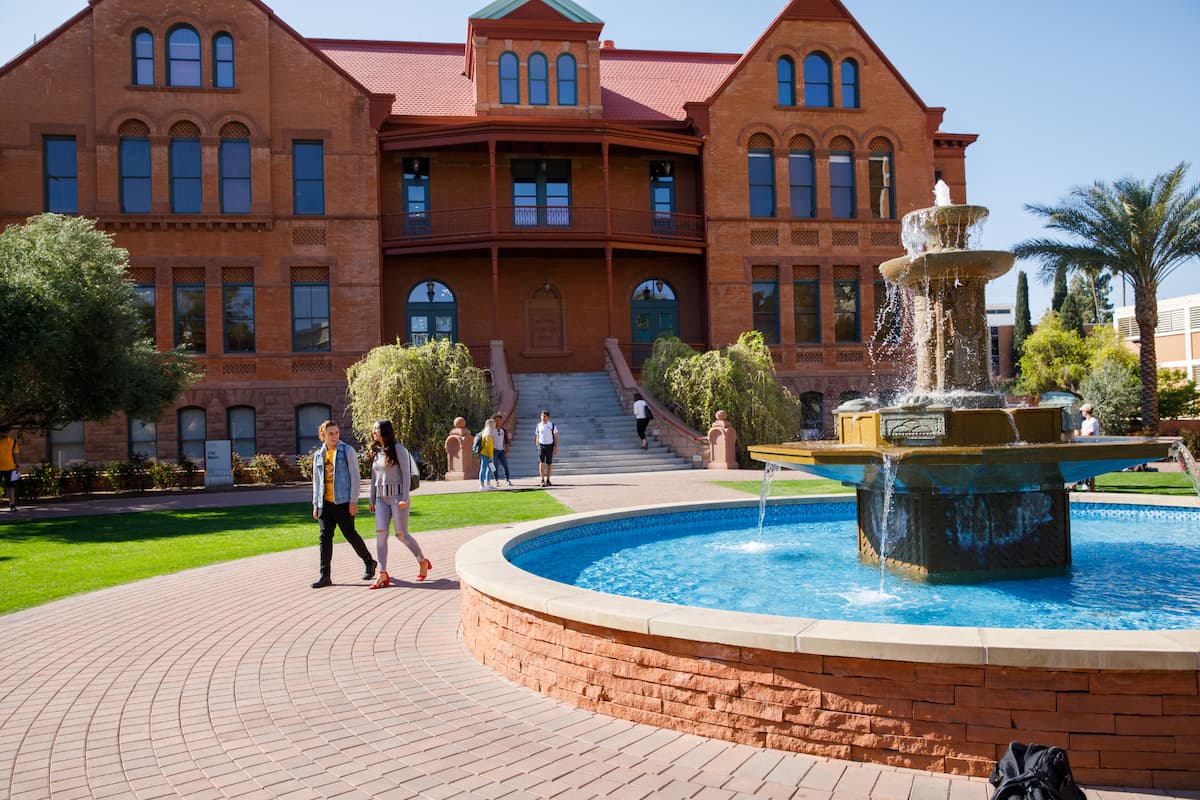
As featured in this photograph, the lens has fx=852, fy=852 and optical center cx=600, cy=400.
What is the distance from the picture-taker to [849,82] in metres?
31.3

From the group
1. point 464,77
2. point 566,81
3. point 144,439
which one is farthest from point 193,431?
point 566,81

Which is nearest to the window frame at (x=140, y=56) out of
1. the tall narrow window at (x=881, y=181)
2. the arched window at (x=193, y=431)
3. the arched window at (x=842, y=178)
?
the arched window at (x=193, y=431)

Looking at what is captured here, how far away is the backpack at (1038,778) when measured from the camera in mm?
3260

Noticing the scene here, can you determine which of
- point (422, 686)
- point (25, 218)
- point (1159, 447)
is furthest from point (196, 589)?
point (25, 218)

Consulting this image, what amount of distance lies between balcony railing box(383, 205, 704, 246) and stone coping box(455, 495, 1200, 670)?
23662 mm

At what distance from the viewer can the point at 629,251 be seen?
30531 millimetres

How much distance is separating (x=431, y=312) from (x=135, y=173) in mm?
10158

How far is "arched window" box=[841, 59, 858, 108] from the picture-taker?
102 ft

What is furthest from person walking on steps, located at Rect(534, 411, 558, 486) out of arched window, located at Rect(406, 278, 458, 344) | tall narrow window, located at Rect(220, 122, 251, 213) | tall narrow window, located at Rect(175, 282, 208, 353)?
tall narrow window, located at Rect(220, 122, 251, 213)

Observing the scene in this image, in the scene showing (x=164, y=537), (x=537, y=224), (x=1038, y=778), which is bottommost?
(x=164, y=537)

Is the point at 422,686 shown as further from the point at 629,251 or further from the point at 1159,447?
the point at 629,251

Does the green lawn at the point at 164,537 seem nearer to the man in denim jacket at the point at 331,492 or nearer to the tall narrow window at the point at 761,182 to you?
the man in denim jacket at the point at 331,492

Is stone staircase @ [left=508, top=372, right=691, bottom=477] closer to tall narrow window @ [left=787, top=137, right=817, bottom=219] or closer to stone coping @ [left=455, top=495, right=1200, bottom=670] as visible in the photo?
tall narrow window @ [left=787, top=137, right=817, bottom=219]

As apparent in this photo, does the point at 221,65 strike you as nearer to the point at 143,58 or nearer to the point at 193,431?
the point at 143,58
